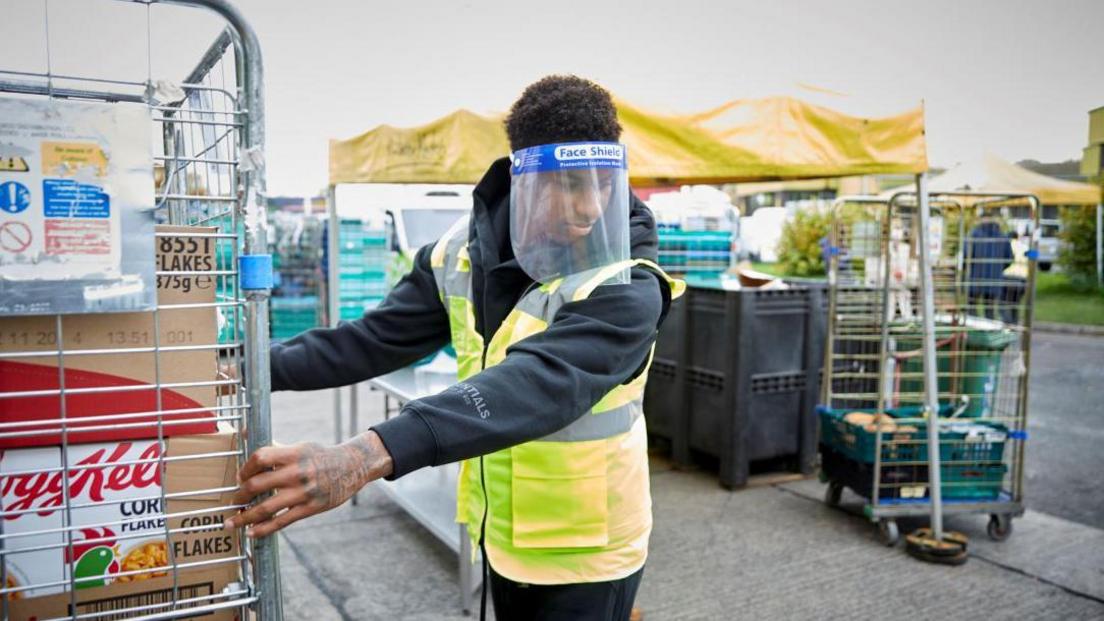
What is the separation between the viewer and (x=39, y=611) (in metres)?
1.29

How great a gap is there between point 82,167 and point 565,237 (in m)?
0.96

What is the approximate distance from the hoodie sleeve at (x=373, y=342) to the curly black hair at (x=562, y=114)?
0.53m

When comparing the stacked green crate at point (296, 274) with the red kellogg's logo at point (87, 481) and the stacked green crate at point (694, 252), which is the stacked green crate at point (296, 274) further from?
the red kellogg's logo at point (87, 481)

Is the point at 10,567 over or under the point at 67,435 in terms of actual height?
under

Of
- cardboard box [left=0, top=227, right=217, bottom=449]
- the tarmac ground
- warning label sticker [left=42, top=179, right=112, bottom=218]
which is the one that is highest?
warning label sticker [left=42, top=179, right=112, bottom=218]

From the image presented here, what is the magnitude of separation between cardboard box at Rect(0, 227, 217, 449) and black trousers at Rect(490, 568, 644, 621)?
3.08 ft

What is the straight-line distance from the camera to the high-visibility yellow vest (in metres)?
1.89

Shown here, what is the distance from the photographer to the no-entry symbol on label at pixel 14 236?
1132mm

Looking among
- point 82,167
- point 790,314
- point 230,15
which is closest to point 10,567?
point 82,167

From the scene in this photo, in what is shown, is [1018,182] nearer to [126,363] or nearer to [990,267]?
[990,267]

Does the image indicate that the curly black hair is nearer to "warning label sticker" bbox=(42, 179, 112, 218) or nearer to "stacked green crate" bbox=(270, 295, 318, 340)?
"warning label sticker" bbox=(42, 179, 112, 218)

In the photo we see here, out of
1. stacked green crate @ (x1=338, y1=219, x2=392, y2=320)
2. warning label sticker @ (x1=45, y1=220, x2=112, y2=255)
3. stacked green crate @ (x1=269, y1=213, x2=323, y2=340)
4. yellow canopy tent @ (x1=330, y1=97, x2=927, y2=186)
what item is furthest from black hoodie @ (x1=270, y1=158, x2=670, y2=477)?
stacked green crate @ (x1=269, y1=213, x2=323, y2=340)

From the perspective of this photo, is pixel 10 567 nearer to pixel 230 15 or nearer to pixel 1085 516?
pixel 230 15

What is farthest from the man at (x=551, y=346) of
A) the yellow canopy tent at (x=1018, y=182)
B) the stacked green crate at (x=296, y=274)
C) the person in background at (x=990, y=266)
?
the yellow canopy tent at (x=1018, y=182)
